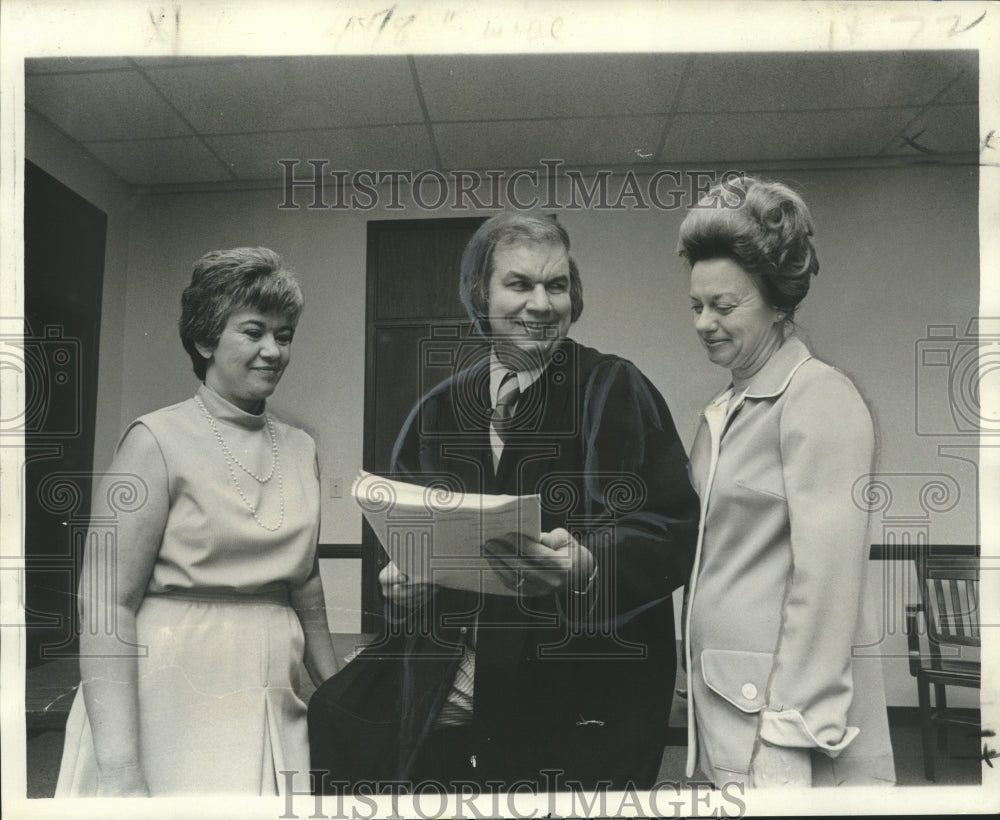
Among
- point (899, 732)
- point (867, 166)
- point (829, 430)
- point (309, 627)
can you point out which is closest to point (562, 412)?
point (829, 430)

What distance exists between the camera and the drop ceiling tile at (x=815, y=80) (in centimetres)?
271

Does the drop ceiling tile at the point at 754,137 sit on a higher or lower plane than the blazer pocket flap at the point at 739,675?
higher

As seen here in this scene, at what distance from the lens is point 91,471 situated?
2711 mm

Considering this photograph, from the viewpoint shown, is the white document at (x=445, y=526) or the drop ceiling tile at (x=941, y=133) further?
the drop ceiling tile at (x=941, y=133)

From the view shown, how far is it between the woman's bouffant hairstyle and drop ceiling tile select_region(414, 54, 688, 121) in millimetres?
327

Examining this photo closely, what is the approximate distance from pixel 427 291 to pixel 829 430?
121cm

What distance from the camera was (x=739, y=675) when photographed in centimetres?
262

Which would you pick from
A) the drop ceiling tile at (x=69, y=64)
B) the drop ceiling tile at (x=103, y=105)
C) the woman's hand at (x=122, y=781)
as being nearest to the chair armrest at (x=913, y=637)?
the woman's hand at (x=122, y=781)

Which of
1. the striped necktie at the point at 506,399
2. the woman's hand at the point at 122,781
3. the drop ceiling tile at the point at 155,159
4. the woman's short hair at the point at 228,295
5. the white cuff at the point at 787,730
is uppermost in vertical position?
the drop ceiling tile at the point at 155,159

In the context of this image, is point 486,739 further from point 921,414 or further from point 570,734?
point 921,414

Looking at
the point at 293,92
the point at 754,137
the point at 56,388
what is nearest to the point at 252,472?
the point at 56,388

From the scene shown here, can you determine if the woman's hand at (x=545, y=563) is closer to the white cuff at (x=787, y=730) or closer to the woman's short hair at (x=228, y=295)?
the white cuff at (x=787, y=730)

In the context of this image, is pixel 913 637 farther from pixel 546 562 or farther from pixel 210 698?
pixel 210 698

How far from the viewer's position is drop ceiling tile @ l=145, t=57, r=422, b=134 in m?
2.71
